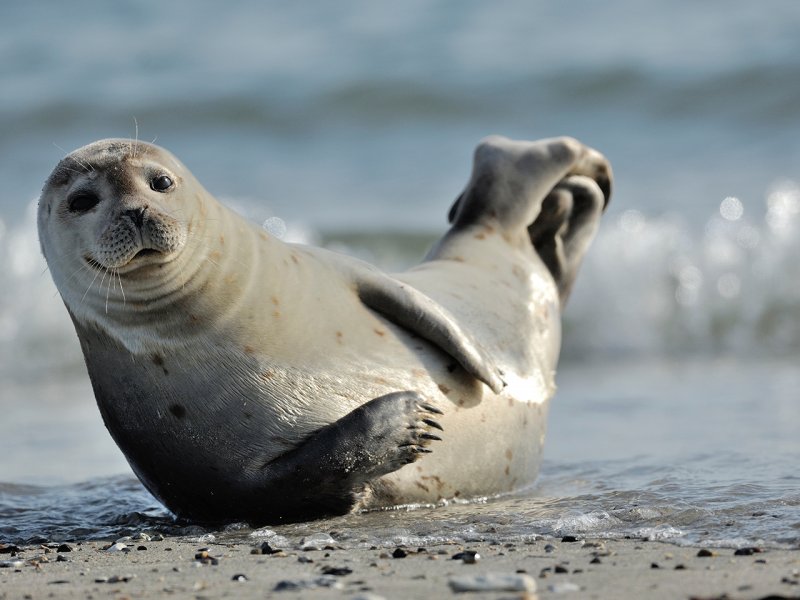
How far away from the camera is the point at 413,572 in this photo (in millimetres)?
3717

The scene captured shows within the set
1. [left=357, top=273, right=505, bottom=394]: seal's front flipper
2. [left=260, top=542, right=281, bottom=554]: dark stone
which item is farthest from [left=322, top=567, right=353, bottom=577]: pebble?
[left=357, top=273, right=505, bottom=394]: seal's front flipper

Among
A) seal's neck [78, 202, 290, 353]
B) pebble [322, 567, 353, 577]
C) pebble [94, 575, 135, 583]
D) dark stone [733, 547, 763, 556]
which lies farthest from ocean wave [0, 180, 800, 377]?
pebble [94, 575, 135, 583]

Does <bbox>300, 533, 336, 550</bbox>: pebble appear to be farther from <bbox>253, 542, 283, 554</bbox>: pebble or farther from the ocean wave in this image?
the ocean wave

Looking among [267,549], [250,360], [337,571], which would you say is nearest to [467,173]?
[250,360]

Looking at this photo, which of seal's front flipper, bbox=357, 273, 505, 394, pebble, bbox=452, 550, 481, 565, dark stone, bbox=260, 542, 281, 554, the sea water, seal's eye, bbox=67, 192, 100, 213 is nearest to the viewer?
pebble, bbox=452, 550, 481, 565

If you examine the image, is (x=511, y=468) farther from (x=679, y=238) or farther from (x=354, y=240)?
(x=354, y=240)

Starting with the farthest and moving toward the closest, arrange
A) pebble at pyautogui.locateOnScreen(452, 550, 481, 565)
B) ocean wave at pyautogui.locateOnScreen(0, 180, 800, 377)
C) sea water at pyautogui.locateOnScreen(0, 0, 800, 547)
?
ocean wave at pyautogui.locateOnScreen(0, 180, 800, 377), sea water at pyautogui.locateOnScreen(0, 0, 800, 547), pebble at pyautogui.locateOnScreen(452, 550, 481, 565)

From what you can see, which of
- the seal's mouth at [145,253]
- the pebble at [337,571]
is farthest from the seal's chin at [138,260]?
the pebble at [337,571]

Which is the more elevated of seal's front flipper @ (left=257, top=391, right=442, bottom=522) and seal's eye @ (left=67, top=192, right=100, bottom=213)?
seal's eye @ (left=67, top=192, right=100, bottom=213)

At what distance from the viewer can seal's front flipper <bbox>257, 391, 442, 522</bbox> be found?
181 inches

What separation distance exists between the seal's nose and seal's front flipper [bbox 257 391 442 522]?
2.96ft

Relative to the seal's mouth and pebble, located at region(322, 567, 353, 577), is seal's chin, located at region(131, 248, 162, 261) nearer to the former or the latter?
the seal's mouth

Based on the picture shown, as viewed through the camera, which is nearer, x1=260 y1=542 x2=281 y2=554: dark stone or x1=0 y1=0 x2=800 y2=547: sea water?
x1=260 y1=542 x2=281 y2=554: dark stone

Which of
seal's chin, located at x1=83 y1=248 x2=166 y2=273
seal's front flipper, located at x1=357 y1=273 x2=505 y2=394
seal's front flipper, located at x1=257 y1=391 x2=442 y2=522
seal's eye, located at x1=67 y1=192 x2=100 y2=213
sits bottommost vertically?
seal's front flipper, located at x1=257 y1=391 x2=442 y2=522
